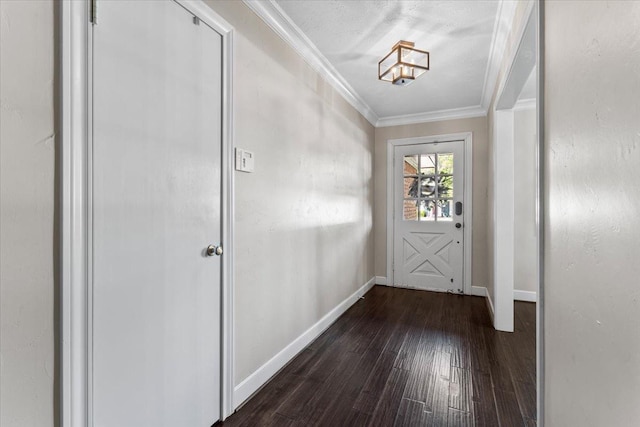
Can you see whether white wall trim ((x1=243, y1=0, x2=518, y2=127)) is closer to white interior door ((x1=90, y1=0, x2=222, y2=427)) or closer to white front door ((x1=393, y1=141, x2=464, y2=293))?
white front door ((x1=393, y1=141, x2=464, y2=293))

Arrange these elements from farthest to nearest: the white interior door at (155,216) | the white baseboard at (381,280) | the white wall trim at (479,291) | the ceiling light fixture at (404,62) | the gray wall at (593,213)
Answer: the white baseboard at (381,280)
the white wall trim at (479,291)
the ceiling light fixture at (404,62)
the white interior door at (155,216)
the gray wall at (593,213)

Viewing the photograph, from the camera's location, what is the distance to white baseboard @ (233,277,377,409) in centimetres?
180

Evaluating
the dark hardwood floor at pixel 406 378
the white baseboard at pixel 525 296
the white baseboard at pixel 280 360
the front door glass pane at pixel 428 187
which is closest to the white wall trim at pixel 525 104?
the front door glass pane at pixel 428 187

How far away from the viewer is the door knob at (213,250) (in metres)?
1.57

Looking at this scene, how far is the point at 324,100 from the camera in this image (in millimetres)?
2895

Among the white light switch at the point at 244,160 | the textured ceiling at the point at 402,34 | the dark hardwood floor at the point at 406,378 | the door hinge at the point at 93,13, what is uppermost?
the textured ceiling at the point at 402,34

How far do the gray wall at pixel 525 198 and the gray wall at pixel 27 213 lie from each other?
433cm

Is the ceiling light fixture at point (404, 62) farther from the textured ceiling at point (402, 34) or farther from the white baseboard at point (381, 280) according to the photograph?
the white baseboard at point (381, 280)

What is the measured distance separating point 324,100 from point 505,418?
2669 millimetres

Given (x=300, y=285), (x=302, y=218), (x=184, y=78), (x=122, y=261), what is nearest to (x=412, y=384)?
(x=300, y=285)

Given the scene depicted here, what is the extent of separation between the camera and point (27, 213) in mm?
905

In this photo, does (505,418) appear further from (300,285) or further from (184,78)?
(184,78)

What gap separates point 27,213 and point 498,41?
2922 mm

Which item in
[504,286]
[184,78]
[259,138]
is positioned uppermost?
[184,78]
